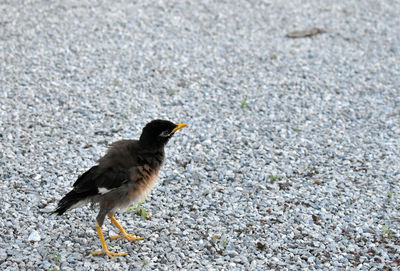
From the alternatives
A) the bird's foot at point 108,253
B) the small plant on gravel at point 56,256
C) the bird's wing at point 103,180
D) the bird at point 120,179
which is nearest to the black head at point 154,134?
the bird at point 120,179

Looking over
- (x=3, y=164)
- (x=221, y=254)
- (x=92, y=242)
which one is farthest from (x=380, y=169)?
(x=3, y=164)

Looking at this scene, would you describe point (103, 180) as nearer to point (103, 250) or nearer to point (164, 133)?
point (103, 250)

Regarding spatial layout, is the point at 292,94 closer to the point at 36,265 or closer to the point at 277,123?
the point at 277,123

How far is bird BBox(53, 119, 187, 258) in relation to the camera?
601cm

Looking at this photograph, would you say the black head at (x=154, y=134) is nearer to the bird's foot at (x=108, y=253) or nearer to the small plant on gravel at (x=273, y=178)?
the bird's foot at (x=108, y=253)

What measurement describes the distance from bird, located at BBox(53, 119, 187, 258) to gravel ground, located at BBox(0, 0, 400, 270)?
0.58 m

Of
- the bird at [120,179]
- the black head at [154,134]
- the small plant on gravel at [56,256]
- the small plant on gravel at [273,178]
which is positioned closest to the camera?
the small plant on gravel at [56,256]

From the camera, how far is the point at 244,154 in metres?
8.59

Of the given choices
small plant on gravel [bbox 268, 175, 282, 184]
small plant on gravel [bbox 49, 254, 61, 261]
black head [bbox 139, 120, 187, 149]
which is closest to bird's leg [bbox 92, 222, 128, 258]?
small plant on gravel [bbox 49, 254, 61, 261]

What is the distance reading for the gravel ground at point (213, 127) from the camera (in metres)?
6.42

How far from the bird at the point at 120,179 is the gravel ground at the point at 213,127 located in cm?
58

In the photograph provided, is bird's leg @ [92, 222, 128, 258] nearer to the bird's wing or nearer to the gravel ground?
the gravel ground

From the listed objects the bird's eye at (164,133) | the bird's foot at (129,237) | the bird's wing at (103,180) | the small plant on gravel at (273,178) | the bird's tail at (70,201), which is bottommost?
the small plant on gravel at (273,178)

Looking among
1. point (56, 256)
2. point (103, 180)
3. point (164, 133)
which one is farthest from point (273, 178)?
point (56, 256)
